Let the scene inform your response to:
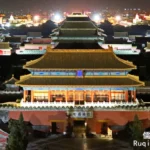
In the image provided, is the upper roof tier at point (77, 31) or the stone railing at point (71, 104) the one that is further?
the upper roof tier at point (77, 31)

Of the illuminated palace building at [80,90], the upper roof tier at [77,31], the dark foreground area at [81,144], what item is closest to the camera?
the dark foreground area at [81,144]

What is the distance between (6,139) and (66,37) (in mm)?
24276

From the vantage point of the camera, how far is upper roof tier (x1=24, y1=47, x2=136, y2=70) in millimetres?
29891

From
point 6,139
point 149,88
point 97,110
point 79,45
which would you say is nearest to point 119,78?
point 97,110

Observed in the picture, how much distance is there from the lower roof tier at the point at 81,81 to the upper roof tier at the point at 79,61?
2.25 feet

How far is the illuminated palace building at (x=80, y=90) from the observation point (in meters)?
29.1

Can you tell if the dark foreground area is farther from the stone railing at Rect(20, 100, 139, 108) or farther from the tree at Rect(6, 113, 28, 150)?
the stone railing at Rect(20, 100, 139, 108)

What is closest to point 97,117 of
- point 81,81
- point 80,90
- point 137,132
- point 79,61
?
point 80,90

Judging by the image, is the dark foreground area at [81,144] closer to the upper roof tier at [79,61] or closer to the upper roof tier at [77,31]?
the upper roof tier at [79,61]

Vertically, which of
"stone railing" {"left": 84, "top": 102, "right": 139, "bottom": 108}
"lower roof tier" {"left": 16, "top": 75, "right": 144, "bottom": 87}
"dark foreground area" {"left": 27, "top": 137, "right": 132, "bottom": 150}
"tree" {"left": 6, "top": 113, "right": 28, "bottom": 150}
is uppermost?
"lower roof tier" {"left": 16, "top": 75, "right": 144, "bottom": 87}

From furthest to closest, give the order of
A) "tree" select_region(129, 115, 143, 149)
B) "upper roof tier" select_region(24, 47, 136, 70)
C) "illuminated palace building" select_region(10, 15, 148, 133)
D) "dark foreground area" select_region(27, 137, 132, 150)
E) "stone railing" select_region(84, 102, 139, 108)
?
"upper roof tier" select_region(24, 47, 136, 70) → "stone railing" select_region(84, 102, 139, 108) → "illuminated palace building" select_region(10, 15, 148, 133) → "dark foreground area" select_region(27, 137, 132, 150) → "tree" select_region(129, 115, 143, 149)

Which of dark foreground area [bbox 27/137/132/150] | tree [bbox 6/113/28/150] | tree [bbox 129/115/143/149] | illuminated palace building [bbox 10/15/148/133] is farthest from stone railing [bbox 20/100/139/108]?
tree [bbox 6/113/28/150]

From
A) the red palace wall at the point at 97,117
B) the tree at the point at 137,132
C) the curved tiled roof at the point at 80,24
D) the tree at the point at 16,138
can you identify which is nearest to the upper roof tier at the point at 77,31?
the curved tiled roof at the point at 80,24

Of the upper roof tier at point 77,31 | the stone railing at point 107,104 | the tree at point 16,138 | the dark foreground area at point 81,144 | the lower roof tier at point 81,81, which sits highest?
the upper roof tier at point 77,31
